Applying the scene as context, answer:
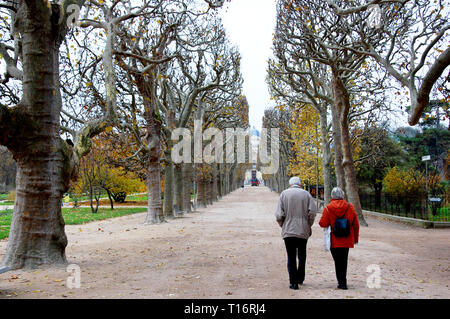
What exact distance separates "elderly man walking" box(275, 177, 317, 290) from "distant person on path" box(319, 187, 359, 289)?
27 cm

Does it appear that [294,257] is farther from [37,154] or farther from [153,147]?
[153,147]

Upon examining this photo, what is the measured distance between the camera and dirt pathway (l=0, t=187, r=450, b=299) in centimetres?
579

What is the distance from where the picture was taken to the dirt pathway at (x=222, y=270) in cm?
579

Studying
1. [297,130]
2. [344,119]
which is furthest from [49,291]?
[297,130]

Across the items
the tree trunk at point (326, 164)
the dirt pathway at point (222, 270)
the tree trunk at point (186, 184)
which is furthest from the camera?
the tree trunk at point (186, 184)

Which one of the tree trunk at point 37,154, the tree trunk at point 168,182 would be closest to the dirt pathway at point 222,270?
the tree trunk at point 37,154

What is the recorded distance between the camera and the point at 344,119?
17562 mm

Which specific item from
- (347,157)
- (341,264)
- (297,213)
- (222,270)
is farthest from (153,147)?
(341,264)

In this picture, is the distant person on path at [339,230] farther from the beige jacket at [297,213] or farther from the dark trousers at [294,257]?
the dark trousers at [294,257]

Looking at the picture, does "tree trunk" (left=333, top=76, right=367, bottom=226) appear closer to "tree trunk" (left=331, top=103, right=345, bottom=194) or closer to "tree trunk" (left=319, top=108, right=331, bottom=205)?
"tree trunk" (left=331, top=103, right=345, bottom=194)

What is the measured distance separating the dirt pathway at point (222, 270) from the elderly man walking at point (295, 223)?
0.31 meters

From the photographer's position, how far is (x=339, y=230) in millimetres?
6000

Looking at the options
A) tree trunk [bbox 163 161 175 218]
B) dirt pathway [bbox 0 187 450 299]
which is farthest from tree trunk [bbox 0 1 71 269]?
tree trunk [bbox 163 161 175 218]

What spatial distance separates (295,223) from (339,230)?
667 millimetres
